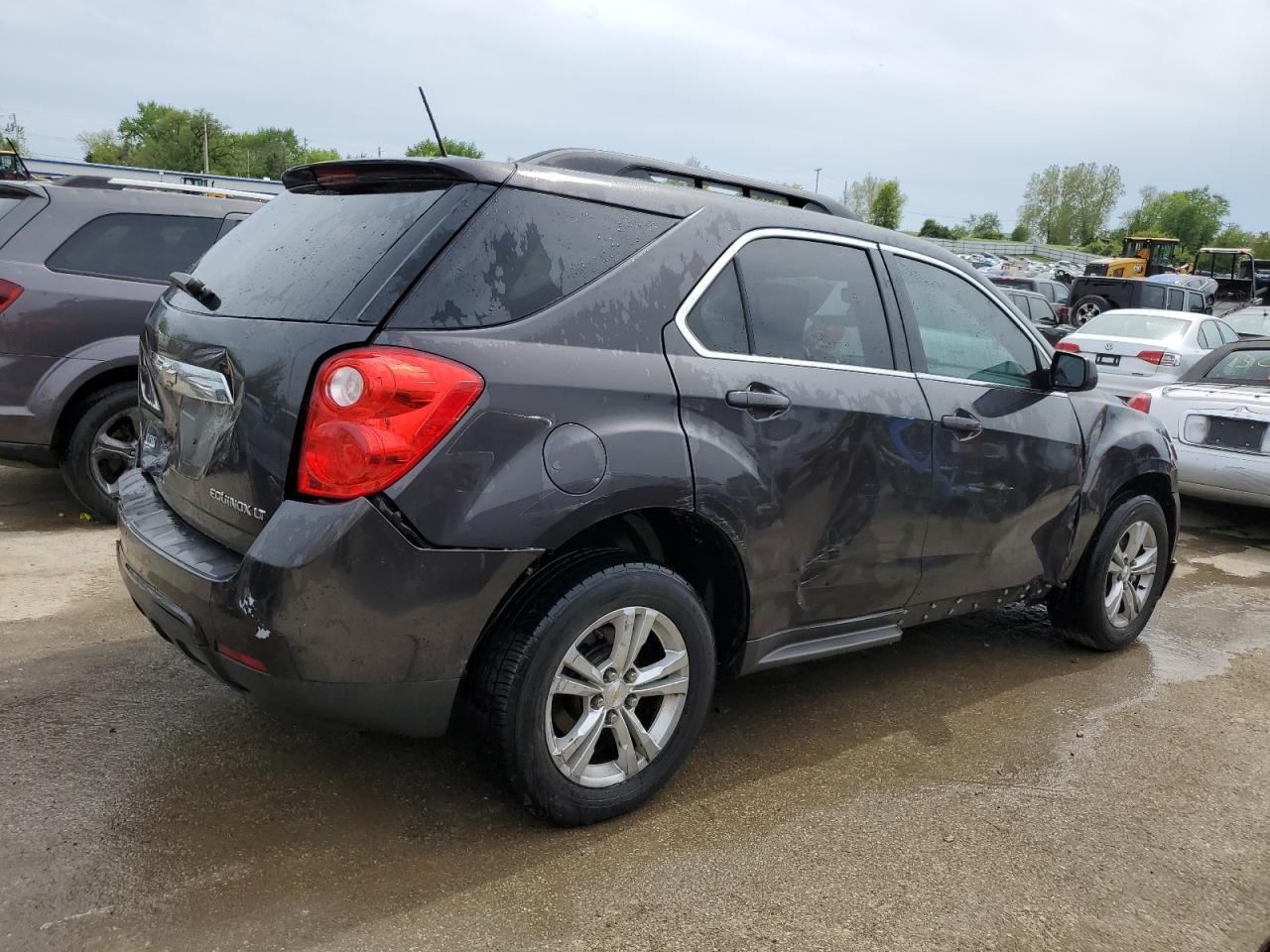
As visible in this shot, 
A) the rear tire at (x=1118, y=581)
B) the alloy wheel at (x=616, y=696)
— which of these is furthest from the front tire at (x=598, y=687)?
the rear tire at (x=1118, y=581)

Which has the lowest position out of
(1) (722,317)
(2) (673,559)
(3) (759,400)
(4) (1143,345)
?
(2) (673,559)

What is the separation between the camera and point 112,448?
5844 mm

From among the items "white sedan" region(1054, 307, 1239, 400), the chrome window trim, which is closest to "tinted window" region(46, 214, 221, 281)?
the chrome window trim

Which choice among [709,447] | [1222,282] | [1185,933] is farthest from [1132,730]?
[1222,282]

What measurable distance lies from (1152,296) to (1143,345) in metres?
9.18

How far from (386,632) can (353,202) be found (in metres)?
1.28

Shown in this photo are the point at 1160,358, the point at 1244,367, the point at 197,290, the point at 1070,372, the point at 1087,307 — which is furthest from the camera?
the point at 1087,307

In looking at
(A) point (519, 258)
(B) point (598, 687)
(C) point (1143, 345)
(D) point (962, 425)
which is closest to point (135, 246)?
(A) point (519, 258)

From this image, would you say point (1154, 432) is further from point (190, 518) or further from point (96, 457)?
point (96, 457)

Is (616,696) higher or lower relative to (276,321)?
lower

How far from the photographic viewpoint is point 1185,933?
8.92ft

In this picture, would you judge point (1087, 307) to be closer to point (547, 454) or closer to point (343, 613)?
point (547, 454)

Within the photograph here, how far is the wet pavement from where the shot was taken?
2.57 metres

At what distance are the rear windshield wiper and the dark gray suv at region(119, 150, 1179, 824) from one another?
1cm
